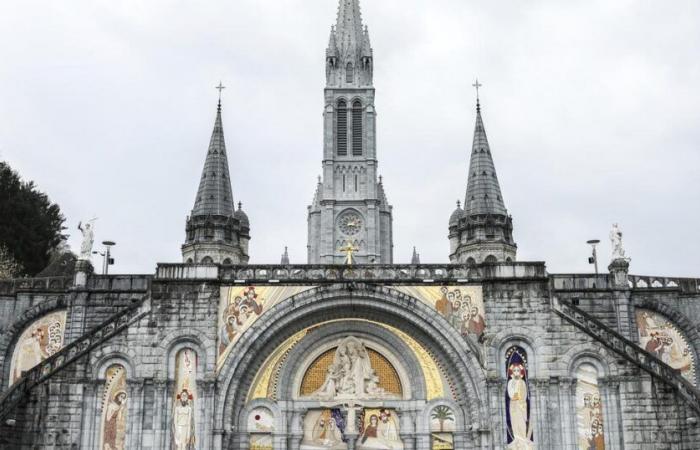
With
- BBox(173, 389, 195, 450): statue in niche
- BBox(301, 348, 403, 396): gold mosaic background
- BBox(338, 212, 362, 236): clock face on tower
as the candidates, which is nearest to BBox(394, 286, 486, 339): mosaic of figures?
BBox(301, 348, 403, 396): gold mosaic background

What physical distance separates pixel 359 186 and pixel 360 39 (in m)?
17.5

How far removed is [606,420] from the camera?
27766mm

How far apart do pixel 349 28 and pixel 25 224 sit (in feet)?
161

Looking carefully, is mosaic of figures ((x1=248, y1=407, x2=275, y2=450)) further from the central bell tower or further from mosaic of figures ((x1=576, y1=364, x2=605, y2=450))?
the central bell tower

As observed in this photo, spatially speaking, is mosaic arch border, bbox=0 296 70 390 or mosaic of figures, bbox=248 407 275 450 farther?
mosaic arch border, bbox=0 296 70 390

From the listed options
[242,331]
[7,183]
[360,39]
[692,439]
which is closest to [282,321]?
[242,331]

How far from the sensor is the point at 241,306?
96.0 ft

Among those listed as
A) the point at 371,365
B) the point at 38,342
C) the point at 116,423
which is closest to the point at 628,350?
the point at 371,365

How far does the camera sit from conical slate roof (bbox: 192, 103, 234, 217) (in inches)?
2121

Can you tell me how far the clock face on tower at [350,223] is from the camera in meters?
73.9

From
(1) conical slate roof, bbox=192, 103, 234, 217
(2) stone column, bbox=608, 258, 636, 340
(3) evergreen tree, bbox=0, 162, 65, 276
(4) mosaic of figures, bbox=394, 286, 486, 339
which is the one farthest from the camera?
(1) conical slate roof, bbox=192, 103, 234, 217

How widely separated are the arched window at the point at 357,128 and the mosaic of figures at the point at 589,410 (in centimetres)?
5038

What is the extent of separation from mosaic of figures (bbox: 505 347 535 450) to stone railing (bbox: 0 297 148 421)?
1379 cm

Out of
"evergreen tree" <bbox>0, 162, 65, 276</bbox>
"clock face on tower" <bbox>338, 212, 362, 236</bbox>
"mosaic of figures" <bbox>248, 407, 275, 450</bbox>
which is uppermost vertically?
"clock face on tower" <bbox>338, 212, 362, 236</bbox>
